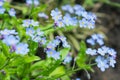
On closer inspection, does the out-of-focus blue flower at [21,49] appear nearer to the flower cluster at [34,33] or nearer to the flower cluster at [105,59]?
the flower cluster at [34,33]

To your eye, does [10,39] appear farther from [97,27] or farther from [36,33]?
[97,27]

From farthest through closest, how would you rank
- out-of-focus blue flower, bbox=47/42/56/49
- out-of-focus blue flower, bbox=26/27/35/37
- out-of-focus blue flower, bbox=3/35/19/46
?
out-of-focus blue flower, bbox=47/42/56/49
out-of-focus blue flower, bbox=26/27/35/37
out-of-focus blue flower, bbox=3/35/19/46

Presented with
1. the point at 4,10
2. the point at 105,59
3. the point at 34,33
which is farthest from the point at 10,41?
the point at 105,59

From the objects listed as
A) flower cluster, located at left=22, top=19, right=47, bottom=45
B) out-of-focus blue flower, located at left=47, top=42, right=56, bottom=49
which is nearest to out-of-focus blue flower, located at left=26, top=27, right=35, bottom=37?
flower cluster, located at left=22, top=19, right=47, bottom=45

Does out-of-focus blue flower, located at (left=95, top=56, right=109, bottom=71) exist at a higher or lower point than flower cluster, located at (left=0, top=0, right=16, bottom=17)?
lower

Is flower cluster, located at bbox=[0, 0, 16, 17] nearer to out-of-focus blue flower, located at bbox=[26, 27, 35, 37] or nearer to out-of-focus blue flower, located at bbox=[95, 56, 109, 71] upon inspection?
out-of-focus blue flower, located at bbox=[26, 27, 35, 37]

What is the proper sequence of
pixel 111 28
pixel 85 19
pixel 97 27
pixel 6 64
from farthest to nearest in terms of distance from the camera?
pixel 111 28, pixel 97 27, pixel 85 19, pixel 6 64

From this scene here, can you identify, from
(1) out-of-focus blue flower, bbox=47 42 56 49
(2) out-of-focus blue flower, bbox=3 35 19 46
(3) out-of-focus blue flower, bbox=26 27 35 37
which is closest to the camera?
(2) out-of-focus blue flower, bbox=3 35 19 46

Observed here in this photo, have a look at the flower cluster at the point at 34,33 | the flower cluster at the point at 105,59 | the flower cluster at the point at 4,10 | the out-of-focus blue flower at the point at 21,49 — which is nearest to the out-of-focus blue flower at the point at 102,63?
the flower cluster at the point at 105,59

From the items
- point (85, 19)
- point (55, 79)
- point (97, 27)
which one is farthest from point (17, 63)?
point (97, 27)

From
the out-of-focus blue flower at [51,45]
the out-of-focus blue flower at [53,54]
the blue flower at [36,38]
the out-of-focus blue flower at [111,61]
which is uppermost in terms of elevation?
the blue flower at [36,38]

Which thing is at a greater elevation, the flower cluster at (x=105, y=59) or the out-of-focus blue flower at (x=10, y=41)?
the out-of-focus blue flower at (x=10, y=41)
